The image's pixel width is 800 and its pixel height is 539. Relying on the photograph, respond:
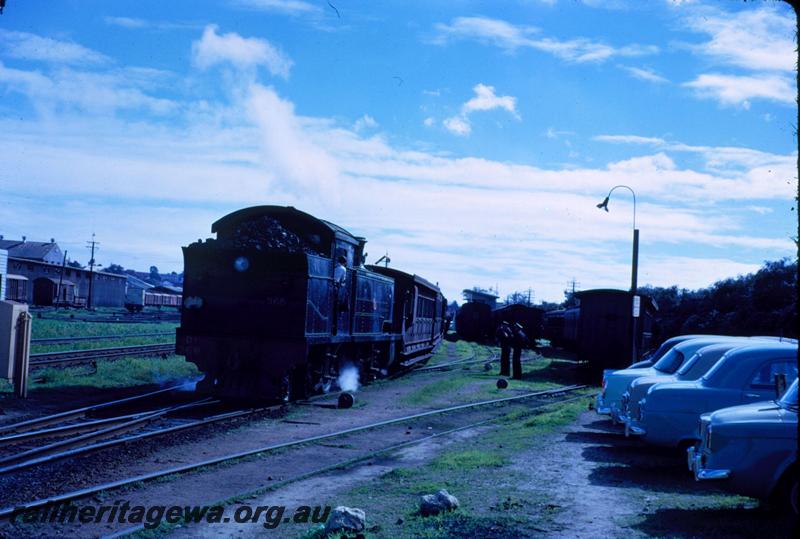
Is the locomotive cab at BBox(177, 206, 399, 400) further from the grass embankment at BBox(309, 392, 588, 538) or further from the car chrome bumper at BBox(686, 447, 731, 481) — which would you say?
the car chrome bumper at BBox(686, 447, 731, 481)

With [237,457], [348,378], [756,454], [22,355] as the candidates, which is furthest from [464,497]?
[348,378]

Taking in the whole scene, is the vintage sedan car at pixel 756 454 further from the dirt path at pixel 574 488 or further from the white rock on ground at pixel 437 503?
the white rock on ground at pixel 437 503

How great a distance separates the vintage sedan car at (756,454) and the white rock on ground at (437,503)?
2.28 m

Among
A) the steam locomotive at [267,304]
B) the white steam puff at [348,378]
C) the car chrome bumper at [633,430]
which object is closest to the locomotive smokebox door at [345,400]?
the steam locomotive at [267,304]

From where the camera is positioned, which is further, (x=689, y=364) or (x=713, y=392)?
(x=689, y=364)

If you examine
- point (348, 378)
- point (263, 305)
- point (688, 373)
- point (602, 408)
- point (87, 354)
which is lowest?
point (87, 354)

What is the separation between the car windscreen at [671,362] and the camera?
11562 mm

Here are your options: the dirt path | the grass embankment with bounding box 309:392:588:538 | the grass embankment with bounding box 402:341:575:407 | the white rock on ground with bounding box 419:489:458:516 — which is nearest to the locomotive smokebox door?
the grass embankment with bounding box 402:341:575:407

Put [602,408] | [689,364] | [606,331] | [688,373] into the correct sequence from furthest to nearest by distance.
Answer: [606,331], [602,408], [689,364], [688,373]

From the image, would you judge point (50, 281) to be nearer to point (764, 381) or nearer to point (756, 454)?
point (764, 381)

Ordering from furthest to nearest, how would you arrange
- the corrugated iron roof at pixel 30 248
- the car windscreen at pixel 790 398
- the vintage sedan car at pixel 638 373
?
the corrugated iron roof at pixel 30 248 < the vintage sedan car at pixel 638 373 < the car windscreen at pixel 790 398

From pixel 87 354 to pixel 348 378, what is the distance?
9244 millimetres

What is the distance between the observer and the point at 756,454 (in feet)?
21.6

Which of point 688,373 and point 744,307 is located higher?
point 744,307
